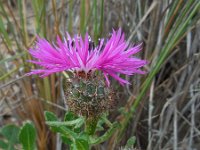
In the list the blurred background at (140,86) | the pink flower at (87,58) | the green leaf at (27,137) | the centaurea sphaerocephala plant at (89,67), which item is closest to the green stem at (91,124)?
the centaurea sphaerocephala plant at (89,67)

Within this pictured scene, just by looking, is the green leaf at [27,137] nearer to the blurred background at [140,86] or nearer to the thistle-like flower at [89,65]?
the blurred background at [140,86]

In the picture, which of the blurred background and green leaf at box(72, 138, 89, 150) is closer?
green leaf at box(72, 138, 89, 150)

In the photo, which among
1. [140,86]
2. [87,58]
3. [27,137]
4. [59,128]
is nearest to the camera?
[87,58]

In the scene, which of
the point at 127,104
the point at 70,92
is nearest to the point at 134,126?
the point at 127,104


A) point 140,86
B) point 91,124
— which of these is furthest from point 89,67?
point 140,86

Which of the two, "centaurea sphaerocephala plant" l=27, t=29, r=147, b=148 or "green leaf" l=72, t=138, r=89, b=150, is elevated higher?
"centaurea sphaerocephala plant" l=27, t=29, r=147, b=148

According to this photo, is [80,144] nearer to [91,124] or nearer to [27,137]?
[91,124]

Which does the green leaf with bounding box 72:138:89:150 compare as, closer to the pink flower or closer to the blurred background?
the pink flower

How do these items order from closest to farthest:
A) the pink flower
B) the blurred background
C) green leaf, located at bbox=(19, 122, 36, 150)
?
the pink flower < green leaf, located at bbox=(19, 122, 36, 150) < the blurred background

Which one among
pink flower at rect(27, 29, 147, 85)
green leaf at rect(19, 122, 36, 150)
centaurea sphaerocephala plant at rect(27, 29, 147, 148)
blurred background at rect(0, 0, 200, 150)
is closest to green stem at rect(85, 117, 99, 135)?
centaurea sphaerocephala plant at rect(27, 29, 147, 148)
